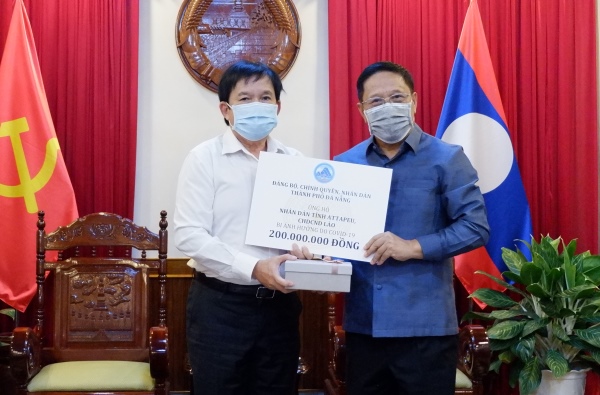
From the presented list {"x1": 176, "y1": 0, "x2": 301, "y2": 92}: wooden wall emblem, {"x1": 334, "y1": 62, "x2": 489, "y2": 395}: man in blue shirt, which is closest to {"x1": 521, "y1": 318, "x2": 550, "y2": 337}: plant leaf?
{"x1": 334, "y1": 62, "x2": 489, "y2": 395}: man in blue shirt

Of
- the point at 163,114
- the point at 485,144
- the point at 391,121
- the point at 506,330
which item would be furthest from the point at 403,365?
the point at 163,114

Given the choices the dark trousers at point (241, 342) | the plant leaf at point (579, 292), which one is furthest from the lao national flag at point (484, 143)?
the dark trousers at point (241, 342)

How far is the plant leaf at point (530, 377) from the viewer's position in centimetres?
285

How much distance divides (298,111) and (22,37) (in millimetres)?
1381

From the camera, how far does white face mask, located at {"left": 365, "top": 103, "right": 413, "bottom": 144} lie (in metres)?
1.77

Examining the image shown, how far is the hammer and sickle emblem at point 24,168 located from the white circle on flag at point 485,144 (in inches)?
74.6

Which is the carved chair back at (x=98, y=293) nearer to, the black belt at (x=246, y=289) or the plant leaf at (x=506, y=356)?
the black belt at (x=246, y=289)

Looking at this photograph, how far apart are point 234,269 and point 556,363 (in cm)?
169

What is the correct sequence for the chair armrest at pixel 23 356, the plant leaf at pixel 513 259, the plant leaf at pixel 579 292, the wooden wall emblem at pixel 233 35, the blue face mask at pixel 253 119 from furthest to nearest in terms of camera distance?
the wooden wall emblem at pixel 233 35 → the plant leaf at pixel 513 259 → the plant leaf at pixel 579 292 → the chair armrest at pixel 23 356 → the blue face mask at pixel 253 119

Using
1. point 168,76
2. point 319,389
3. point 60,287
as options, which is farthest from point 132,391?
point 168,76

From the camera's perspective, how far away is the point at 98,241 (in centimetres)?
293

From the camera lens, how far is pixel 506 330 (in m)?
2.86

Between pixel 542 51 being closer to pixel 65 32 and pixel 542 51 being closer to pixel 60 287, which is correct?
pixel 65 32

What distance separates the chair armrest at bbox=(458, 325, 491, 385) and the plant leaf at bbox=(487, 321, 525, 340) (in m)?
0.25
